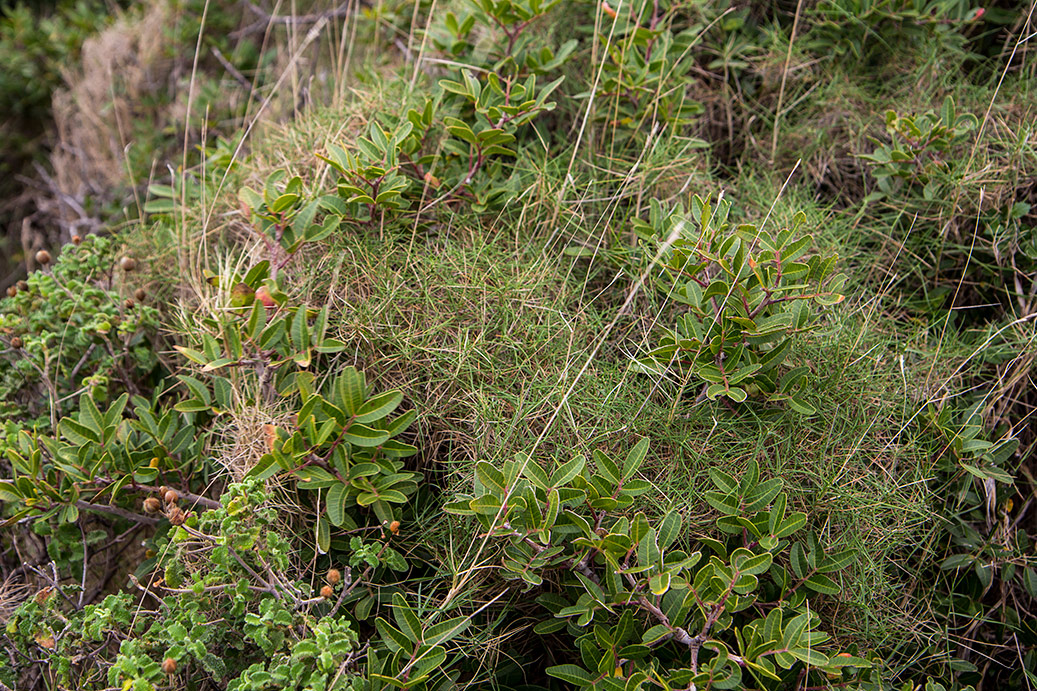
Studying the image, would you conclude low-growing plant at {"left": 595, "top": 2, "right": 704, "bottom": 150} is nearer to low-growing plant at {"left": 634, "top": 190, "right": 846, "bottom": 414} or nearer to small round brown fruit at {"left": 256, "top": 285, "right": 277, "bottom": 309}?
low-growing plant at {"left": 634, "top": 190, "right": 846, "bottom": 414}

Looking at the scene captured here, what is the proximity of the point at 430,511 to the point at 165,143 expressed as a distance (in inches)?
97.9

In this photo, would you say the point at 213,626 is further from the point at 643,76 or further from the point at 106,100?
the point at 106,100

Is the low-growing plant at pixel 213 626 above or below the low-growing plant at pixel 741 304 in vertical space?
below

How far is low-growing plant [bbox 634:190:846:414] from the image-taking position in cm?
184

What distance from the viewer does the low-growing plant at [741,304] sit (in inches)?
72.3

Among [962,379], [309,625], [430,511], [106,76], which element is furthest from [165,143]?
[962,379]

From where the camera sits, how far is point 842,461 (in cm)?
197

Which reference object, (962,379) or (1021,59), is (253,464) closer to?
(962,379)

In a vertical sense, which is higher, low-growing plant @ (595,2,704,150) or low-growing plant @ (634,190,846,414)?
low-growing plant @ (595,2,704,150)

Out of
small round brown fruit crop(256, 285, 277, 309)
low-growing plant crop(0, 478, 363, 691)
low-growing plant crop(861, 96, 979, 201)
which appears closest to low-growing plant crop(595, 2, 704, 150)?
low-growing plant crop(861, 96, 979, 201)

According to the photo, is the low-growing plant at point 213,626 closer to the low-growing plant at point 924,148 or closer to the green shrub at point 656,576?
the green shrub at point 656,576

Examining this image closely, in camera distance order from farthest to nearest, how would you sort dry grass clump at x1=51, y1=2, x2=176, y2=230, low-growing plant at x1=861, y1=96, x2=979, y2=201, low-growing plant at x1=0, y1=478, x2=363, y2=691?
dry grass clump at x1=51, y1=2, x2=176, y2=230
low-growing plant at x1=861, y1=96, x2=979, y2=201
low-growing plant at x1=0, y1=478, x2=363, y2=691

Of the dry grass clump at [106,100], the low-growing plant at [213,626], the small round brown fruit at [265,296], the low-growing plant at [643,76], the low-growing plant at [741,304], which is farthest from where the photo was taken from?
the dry grass clump at [106,100]

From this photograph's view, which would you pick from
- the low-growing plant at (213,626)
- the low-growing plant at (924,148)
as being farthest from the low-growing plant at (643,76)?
the low-growing plant at (213,626)
